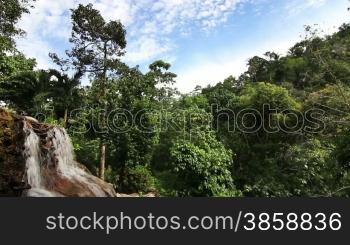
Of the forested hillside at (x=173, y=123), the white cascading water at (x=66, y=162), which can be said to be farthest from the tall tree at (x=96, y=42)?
the white cascading water at (x=66, y=162)

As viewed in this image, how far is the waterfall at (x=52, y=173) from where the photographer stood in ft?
22.7

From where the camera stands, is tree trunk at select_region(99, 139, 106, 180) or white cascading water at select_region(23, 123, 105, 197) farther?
tree trunk at select_region(99, 139, 106, 180)

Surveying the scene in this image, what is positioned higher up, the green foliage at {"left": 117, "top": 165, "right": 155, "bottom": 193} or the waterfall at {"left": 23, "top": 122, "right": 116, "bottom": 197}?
the waterfall at {"left": 23, "top": 122, "right": 116, "bottom": 197}

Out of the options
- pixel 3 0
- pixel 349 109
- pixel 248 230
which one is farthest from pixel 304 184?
pixel 248 230

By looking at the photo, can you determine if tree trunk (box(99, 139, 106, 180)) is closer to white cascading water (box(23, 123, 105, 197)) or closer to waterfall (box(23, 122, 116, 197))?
white cascading water (box(23, 123, 105, 197))

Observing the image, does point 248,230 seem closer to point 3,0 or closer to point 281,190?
point 3,0

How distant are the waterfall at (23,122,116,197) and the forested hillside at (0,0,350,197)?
533 centimetres

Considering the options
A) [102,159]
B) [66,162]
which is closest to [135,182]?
[102,159]

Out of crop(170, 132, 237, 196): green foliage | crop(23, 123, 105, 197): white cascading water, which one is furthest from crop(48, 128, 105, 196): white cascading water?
crop(170, 132, 237, 196): green foliage

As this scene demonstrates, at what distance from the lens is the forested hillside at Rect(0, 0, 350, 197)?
13.9 metres

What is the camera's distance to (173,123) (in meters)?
17.1

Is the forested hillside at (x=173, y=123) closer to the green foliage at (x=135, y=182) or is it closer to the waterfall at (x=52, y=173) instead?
the green foliage at (x=135, y=182)

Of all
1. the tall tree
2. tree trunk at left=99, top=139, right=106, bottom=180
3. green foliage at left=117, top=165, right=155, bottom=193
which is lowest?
green foliage at left=117, top=165, right=155, bottom=193

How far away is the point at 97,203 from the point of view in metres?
3.87
